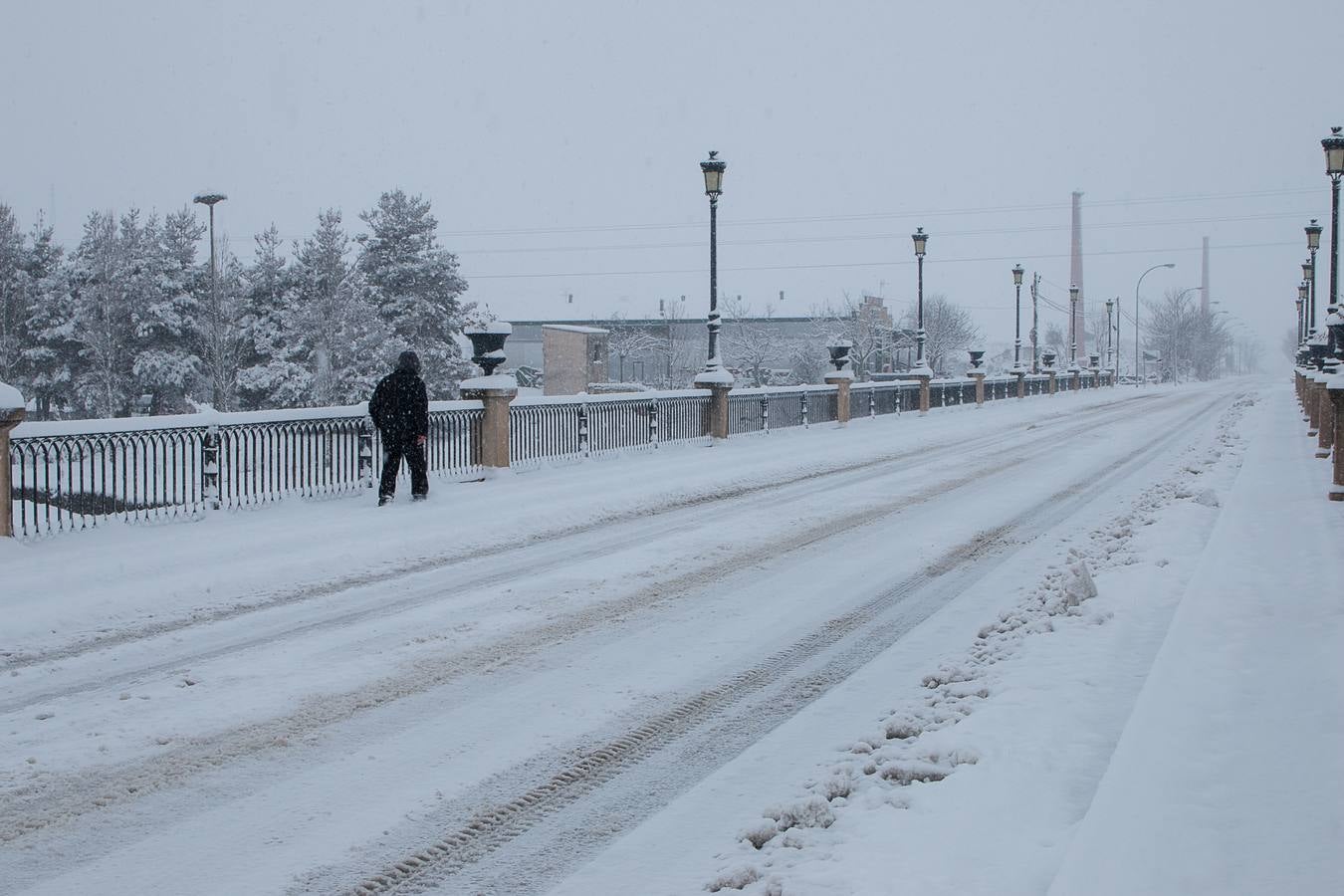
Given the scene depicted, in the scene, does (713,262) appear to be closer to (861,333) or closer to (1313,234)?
(1313,234)

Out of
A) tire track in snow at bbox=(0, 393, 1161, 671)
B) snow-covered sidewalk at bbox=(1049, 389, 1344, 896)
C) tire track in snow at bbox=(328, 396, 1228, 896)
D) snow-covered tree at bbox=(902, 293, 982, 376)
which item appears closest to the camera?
snow-covered sidewalk at bbox=(1049, 389, 1344, 896)

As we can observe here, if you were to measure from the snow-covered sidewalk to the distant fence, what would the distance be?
996 cm

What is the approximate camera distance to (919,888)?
3.43 m

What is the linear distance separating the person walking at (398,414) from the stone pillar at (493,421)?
280 cm

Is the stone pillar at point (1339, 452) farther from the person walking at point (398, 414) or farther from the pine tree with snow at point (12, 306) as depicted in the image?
the pine tree with snow at point (12, 306)

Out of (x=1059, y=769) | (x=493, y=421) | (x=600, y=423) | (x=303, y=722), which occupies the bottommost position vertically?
(x=303, y=722)

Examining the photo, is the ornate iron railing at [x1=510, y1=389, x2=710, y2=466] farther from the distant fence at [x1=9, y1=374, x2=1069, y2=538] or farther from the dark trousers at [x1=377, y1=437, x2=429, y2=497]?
the dark trousers at [x1=377, y1=437, x2=429, y2=497]

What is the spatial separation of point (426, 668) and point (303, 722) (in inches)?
40.0

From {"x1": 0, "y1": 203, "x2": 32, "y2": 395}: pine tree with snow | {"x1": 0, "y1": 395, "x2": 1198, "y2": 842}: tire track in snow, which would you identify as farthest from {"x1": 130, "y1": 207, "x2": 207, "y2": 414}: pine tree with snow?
{"x1": 0, "y1": 395, "x2": 1198, "y2": 842}: tire track in snow

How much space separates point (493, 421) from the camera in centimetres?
1658

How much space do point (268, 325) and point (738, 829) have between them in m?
48.8

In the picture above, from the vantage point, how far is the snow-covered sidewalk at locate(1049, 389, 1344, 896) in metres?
3.39

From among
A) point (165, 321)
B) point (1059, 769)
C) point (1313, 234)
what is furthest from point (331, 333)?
point (1059, 769)

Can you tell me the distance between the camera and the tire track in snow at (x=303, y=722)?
14.6 feet
